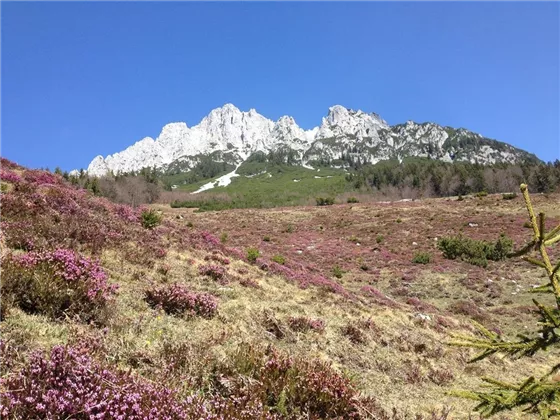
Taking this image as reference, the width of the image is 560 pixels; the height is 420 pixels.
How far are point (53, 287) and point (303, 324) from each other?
20.3 ft

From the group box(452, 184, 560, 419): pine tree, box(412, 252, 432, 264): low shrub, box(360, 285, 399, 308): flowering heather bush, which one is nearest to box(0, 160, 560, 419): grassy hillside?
box(360, 285, 399, 308): flowering heather bush

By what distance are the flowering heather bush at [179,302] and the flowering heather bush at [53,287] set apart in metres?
1.17

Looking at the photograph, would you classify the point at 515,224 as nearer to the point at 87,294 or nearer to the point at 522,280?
the point at 522,280

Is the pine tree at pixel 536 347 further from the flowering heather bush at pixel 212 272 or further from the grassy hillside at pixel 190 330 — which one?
the flowering heather bush at pixel 212 272

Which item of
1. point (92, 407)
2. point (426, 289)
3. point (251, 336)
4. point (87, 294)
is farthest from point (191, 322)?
point (426, 289)

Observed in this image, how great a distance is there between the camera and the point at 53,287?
610cm

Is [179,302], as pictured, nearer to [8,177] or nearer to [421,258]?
[8,177]

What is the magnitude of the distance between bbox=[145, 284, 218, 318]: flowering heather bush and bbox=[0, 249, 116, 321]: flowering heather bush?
117 centimetres

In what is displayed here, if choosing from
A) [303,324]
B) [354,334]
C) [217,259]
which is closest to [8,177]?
[217,259]

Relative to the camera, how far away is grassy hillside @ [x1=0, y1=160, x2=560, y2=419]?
3848 mm

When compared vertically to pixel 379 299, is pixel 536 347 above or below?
above

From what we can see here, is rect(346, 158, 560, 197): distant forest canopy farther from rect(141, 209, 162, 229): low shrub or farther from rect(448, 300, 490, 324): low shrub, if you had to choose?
rect(141, 209, 162, 229): low shrub

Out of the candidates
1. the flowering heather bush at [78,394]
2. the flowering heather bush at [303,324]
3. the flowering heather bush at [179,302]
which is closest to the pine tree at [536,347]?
the flowering heather bush at [78,394]

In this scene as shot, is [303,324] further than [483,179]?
No
